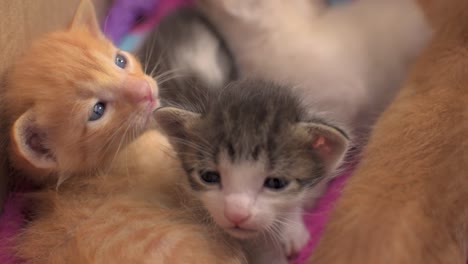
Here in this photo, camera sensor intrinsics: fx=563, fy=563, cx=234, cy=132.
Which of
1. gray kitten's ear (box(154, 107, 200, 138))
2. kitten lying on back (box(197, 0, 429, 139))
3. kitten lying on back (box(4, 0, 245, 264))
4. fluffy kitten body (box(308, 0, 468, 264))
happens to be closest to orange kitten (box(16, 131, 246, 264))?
kitten lying on back (box(4, 0, 245, 264))

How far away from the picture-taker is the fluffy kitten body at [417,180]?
0.83m

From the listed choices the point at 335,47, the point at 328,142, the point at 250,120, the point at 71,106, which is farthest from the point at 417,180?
the point at 71,106

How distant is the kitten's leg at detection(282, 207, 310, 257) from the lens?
3.90ft

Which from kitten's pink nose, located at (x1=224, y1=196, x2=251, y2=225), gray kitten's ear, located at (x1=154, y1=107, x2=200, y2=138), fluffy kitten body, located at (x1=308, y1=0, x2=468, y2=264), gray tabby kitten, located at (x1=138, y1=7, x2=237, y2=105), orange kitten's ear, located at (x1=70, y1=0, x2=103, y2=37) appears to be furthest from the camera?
gray tabby kitten, located at (x1=138, y1=7, x2=237, y2=105)

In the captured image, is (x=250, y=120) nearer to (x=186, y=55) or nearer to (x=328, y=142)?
(x=328, y=142)

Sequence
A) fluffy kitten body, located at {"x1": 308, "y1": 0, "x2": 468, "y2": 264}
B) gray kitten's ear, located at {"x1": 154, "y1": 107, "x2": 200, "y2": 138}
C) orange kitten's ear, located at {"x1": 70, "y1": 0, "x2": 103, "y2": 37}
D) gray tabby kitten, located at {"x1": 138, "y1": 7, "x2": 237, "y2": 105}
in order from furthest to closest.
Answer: gray tabby kitten, located at {"x1": 138, "y1": 7, "x2": 237, "y2": 105}, orange kitten's ear, located at {"x1": 70, "y1": 0, "x2": 103, "y2": 37}, gray kitten's ear, located at {"x1": 154, "y1": 107, "x2": 200, "y2": 138}, fluffy kitten body, located at {"x1": 308, "y1": 0, "x2": 468, "y2": 264}

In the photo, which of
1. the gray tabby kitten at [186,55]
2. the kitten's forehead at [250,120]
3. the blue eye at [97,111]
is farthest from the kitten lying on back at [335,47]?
the blue eye at [97,111]

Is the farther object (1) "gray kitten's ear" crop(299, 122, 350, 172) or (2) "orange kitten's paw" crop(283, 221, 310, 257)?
(2) "orange kitten's paw" crop(283, 221, 310, 257)

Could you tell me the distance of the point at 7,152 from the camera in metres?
1.20

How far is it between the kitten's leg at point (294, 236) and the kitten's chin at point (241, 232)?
0.16 meters

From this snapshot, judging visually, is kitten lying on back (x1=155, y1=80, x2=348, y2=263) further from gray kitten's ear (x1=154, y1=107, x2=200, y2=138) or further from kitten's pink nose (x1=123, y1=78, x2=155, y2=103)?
A: kitten's pink nose (x1=123, y1=78, x2=155, y2=103)

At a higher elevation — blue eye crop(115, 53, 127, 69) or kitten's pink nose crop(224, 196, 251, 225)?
blue eye crop(115, 53, 127, 69)

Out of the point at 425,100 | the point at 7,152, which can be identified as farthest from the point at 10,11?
the point at 425,100

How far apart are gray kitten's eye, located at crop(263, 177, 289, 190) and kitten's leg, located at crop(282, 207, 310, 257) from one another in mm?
152
